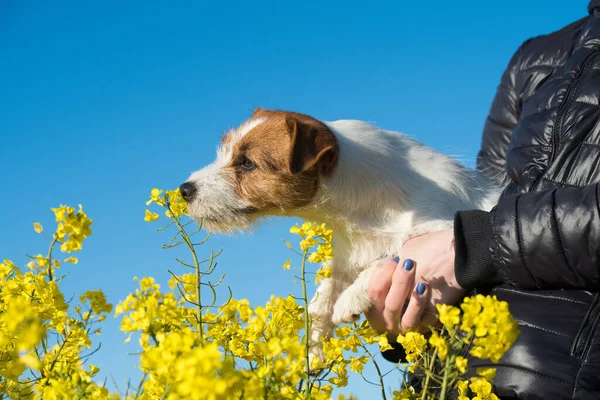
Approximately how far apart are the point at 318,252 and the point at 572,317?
0.92 m

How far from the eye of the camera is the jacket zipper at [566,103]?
8.89 feet

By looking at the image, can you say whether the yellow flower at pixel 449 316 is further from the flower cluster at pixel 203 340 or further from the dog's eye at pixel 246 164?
the dog's eye at pixel 246 164

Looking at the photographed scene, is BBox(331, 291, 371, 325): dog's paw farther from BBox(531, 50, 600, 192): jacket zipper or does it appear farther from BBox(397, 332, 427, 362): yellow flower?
BBox(531, 50, 600, 192): jacket zipper

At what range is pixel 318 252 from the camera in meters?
2.10

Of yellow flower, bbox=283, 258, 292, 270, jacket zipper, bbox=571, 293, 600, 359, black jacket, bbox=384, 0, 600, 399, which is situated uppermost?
yellow flower, bbox=283, 258, 292, 270

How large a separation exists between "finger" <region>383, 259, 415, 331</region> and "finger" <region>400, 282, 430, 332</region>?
5 cm

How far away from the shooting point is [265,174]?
11.4 ft

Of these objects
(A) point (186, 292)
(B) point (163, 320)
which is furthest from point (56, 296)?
(B) point (163, 320)

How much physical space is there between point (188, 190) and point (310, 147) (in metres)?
0.76

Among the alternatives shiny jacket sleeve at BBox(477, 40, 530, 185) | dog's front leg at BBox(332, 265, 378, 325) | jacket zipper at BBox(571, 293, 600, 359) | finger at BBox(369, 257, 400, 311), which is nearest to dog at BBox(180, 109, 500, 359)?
dog's front leg at BBox(332, 265, 378, 325)

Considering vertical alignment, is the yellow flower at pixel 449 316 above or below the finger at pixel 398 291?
above

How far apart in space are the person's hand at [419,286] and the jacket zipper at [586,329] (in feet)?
1.47

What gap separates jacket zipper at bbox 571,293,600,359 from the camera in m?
2.13

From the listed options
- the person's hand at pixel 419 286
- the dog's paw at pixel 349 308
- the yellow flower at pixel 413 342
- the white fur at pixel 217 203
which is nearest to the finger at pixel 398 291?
the person's hand at pixel 419 286
